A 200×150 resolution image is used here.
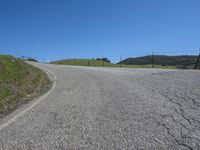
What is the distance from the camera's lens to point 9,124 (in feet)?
22.8

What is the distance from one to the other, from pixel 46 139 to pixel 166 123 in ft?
8.70

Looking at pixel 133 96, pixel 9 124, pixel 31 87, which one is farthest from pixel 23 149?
pixel 31 87

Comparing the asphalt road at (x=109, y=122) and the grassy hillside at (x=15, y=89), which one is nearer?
the asphalt road at (x=109, y=122)

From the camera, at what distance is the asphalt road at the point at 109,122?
5383 millimetres

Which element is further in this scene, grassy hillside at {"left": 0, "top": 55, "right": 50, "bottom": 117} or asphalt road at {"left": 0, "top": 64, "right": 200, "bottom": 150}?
grassy hillside at {"left": 0, "top": 55, "right": 50, "bottom": 117}

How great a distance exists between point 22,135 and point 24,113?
2171 mm

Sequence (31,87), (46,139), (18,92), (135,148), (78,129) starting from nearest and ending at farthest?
(135,148) → (46,139) → (78,129) → (18,92) → (31,87)

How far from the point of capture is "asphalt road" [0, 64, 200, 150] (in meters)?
5.38

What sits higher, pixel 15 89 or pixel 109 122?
pixel 15 89

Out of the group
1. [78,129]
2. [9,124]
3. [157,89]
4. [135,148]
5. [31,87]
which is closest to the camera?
[135,148]

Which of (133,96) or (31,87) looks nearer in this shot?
(133,96)

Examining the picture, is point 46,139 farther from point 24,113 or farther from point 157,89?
point 157,89

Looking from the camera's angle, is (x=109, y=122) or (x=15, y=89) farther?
(x=15, y=89)

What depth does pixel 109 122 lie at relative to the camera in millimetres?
6688
